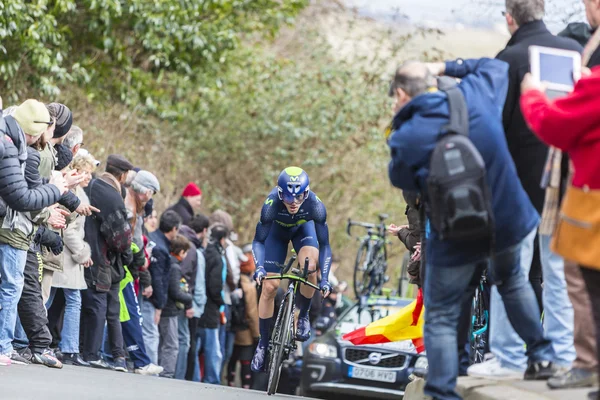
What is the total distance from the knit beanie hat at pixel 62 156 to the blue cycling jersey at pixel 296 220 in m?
2.28

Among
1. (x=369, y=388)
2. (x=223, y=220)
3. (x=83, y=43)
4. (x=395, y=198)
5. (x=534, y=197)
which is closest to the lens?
(x=534, y=197)

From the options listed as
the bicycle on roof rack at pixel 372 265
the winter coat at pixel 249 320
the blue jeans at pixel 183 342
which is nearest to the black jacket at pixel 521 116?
the blue jeans at pixel 183 342

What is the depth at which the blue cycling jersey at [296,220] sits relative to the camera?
45.1 feet

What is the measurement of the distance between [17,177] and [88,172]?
292cm

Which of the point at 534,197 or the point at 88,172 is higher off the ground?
the point at 88,172

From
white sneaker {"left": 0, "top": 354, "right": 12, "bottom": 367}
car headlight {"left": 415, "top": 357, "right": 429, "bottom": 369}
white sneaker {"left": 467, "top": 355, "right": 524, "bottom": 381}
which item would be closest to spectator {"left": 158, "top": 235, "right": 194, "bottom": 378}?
car headlight {"left": 415, "top": 357, "right": 429, "bottom": 369}

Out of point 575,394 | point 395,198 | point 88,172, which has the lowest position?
point 575,394

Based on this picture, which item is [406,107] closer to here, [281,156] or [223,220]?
[223,220]

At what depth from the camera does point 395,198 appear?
104 feet

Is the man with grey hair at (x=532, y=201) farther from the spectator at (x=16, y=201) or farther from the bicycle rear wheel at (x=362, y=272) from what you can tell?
the bicycle rear wheel at (x=362, y=272)

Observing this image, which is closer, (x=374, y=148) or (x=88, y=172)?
(x=88, y=172)

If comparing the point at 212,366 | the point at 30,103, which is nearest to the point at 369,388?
the point at 212,366

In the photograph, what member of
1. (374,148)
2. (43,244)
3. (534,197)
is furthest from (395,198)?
(534,197)

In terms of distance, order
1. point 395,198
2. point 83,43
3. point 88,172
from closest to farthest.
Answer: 1. point 88,172
2. point 83,43
3. point 395,198
